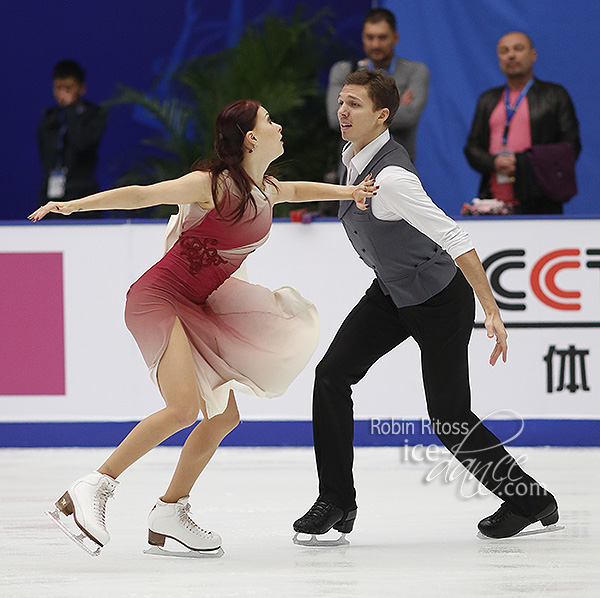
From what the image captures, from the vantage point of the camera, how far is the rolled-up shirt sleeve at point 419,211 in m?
3.23

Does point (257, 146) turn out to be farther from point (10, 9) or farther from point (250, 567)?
point (10, 9)

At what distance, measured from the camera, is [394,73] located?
5.94m

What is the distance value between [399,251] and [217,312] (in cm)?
60

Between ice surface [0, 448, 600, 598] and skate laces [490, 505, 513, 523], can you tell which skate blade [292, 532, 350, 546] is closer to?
ice surface [0, 448, 600, 598]

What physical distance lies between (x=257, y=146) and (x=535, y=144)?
2.73 m

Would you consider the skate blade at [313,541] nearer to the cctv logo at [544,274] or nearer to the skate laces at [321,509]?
the skate laces at [321,509]

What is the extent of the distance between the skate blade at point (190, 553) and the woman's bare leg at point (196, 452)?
16cm

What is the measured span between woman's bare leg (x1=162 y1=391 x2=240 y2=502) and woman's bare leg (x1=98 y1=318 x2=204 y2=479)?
0.18 m

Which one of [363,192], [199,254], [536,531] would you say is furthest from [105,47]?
[536,531]

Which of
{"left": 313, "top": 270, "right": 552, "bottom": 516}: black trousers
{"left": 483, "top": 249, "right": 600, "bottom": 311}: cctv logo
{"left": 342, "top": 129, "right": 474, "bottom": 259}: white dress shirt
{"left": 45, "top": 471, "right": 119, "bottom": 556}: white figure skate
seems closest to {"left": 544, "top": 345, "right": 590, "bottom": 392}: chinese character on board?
{"left": 483, "top": 249, "right": 600, "bottom": 311}: cctv logo

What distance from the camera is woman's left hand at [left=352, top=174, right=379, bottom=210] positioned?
3.29 m

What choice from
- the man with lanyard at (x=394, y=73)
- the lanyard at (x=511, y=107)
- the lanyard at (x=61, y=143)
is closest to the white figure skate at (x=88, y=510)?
the man with lanyard at (x=394, y=73)

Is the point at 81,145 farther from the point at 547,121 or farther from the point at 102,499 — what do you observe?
the point at 102,499

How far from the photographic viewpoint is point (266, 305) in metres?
3.51
